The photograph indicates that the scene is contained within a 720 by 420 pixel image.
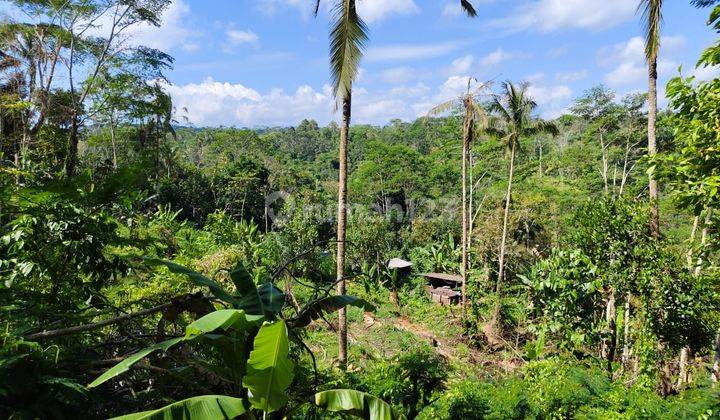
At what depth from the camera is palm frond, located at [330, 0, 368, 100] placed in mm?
6840

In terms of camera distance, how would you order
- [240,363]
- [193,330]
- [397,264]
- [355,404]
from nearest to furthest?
1. [193,330]
2. [355,404]
3. [240,363]
4. [397,264]

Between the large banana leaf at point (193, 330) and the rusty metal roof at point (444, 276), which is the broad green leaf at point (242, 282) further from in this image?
the rusty metal roof at point (444, 276)

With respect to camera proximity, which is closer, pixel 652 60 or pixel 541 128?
pixel 652 60

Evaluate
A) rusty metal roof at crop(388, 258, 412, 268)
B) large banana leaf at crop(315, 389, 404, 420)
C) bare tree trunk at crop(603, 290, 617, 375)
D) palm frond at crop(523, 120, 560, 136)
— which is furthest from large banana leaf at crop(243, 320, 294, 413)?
rusty metal roof at crop(388, 258, 412, 268)

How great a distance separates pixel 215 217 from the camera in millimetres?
19109

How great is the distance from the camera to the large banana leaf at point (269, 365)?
2.44m

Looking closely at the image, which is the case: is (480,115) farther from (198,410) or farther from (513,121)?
(198,410)

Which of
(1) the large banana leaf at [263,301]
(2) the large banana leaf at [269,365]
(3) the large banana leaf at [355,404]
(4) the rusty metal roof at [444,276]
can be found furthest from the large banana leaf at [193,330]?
(4) the rusty metal roof at [444,276]

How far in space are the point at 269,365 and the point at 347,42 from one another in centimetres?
563

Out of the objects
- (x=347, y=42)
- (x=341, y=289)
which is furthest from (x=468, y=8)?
(x=341, y=289)

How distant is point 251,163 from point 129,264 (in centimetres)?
2653

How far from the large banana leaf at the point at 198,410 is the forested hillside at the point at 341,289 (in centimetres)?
1

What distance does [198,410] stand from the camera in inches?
95.3

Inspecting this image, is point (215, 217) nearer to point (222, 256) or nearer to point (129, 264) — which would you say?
point (222, 256)
